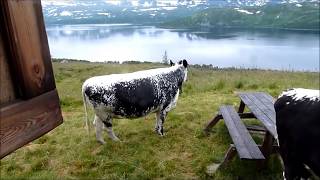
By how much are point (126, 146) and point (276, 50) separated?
6322 cm

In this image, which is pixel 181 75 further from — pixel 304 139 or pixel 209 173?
pixel 304 139

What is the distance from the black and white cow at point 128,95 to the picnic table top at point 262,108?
1674 mm

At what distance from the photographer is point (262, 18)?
14238 centimetres

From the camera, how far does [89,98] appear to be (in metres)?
6.81

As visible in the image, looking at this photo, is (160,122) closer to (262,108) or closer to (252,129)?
(252,129)

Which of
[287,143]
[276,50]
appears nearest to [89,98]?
[287,143]

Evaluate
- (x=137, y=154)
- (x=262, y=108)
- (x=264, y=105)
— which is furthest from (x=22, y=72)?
(x=264, y=105)

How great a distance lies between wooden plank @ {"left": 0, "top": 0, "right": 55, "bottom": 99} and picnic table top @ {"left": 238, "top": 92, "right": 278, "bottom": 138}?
12.2ft

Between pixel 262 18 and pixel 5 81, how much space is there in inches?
5877

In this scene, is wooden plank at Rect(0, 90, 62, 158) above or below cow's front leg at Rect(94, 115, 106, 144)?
above

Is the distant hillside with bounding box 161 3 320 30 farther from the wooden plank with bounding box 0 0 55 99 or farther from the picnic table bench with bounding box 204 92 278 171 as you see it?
the wooden plank with bounding box 0 0 55 99

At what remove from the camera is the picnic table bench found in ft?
16.6

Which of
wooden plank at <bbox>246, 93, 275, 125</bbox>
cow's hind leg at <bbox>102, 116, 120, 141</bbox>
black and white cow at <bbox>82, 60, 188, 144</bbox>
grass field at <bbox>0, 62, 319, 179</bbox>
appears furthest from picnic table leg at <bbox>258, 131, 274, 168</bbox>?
cow's hind leg at <bbox>102, 116, 120, 141</bbox>

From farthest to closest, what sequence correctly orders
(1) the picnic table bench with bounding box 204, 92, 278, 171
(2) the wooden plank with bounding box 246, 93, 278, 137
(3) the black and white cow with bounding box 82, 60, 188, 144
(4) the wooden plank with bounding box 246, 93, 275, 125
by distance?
1. (3) the black and white cow with bounding box 82, 60, 188, 144
2. (4) the wooden plank with bounding box 246, 93, 275, 125
3. (2) the wooden plank with bounding box 246, 93, 278, 137
4. (1) the picnic table bench with bounding box 204, 92, 278, 171
